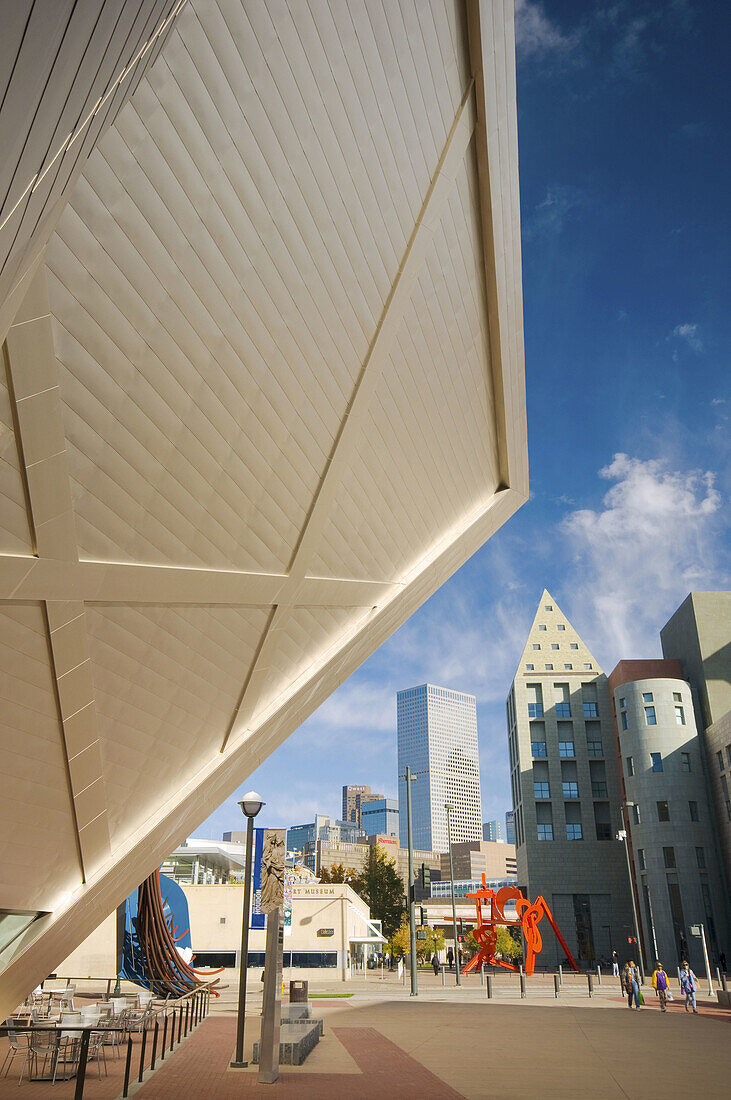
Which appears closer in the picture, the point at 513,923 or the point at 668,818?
the point at 513,923

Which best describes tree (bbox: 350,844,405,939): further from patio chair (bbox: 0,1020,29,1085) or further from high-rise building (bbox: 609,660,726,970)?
patio chair (bbox: 0,1020,29,1085)

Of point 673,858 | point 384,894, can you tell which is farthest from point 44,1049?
point 384,894

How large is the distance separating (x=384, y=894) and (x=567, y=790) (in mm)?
17420

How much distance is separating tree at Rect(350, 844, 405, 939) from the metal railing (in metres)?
40.9

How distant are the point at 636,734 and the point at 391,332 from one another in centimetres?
5422

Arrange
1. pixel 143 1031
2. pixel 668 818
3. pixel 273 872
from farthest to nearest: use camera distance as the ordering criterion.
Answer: pixel 668 818, pixel 273 872, pixel 143 1031

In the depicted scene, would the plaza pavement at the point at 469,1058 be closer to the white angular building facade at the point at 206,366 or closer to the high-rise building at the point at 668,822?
the white angular building facade at the point at 206,366

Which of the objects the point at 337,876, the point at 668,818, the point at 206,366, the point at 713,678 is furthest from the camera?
the point at 337,876

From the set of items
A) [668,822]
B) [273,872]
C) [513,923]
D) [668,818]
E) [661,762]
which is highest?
[661,762]

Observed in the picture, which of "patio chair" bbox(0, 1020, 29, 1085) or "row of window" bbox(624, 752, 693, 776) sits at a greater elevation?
"row of window" bbox(624, 752, 693, 776)

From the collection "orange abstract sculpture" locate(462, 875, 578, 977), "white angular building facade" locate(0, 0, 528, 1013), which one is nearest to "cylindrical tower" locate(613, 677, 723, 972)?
"orange abstract sculpture" locate(462, 875, 578, 977)

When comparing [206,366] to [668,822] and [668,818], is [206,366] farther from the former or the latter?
[668,818]

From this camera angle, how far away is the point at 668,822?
52.8 metres

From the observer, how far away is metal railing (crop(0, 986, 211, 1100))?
26.6 ft
